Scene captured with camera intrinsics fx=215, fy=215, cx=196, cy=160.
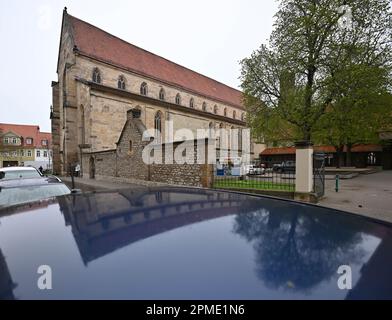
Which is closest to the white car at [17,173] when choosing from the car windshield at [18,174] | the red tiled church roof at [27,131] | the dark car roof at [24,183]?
the car windshield at [18,174]

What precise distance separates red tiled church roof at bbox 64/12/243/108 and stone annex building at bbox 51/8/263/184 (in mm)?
133

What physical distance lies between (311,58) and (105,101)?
19.2 metres

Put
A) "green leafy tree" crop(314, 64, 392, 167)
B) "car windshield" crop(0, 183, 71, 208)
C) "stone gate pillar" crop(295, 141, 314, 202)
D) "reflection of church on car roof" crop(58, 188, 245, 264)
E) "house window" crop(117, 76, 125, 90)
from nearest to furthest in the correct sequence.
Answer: "reflection of church on car roof" crop(58, 188, 245, 264), "car windshield" crop(0, 183, 71, 208), "stone gate pillar" crop(295, 141, 314, 202), "green leafy tree" crop(314, 64, 392, 167), "house window" crop(117, 76, 125, 90)

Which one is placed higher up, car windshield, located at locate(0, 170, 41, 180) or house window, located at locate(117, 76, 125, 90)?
house window, located at locate(117, 76, 125, 90)

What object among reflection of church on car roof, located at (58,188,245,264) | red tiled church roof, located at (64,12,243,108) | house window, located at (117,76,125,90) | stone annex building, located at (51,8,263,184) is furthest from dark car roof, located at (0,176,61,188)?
house window, located at (117,76,125,90)

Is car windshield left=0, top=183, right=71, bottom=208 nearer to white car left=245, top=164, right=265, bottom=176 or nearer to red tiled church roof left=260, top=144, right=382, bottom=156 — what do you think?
white car left=245, top=164, right=265, bottom=176

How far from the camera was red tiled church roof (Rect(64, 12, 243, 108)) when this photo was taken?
972 inches

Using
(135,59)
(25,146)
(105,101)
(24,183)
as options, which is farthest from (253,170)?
(25,146)

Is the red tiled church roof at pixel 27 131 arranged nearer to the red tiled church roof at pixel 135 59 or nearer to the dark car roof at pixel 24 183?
the red tiled church roof at pixel 135 59

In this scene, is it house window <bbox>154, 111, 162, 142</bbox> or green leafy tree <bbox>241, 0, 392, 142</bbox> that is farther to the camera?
house window <bbox>154, 111, 162, 142</bbox>

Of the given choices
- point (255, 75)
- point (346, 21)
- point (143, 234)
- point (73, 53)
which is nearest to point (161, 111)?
point (73, 53)

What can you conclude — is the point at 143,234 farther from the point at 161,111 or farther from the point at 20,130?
the point at 20,130

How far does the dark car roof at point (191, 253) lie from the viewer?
3.59 ft
